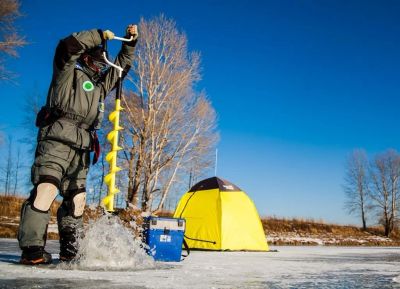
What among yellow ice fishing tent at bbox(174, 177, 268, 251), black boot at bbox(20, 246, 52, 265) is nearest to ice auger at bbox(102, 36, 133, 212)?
black boot at bbox(20, 246, 52, 265)

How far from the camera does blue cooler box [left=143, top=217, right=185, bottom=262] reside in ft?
15.0

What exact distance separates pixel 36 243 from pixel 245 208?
6345 millimetres

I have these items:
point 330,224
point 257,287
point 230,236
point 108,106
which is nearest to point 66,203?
point 257,287

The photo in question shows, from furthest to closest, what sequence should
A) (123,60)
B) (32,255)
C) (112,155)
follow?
1. (123,60)
2. (112,155)
3. (32,255)

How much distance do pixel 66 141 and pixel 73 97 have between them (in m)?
0.45

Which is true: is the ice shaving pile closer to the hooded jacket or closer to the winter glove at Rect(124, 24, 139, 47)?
the hooded jacket

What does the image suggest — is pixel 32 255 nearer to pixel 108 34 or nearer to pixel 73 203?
pixel 73 203

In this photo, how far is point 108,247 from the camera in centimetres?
331

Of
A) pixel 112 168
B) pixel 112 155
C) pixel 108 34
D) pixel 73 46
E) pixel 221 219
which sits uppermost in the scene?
pixel 108 34

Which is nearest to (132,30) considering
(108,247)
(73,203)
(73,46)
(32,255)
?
(73,46)

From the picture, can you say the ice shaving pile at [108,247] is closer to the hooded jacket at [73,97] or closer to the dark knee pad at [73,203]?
the dark knee pad at [73,203]

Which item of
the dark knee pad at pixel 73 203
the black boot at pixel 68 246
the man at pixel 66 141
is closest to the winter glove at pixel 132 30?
the man at pixel 66 141

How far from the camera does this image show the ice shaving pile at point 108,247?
3.27 m

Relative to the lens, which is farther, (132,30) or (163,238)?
(163,238)
